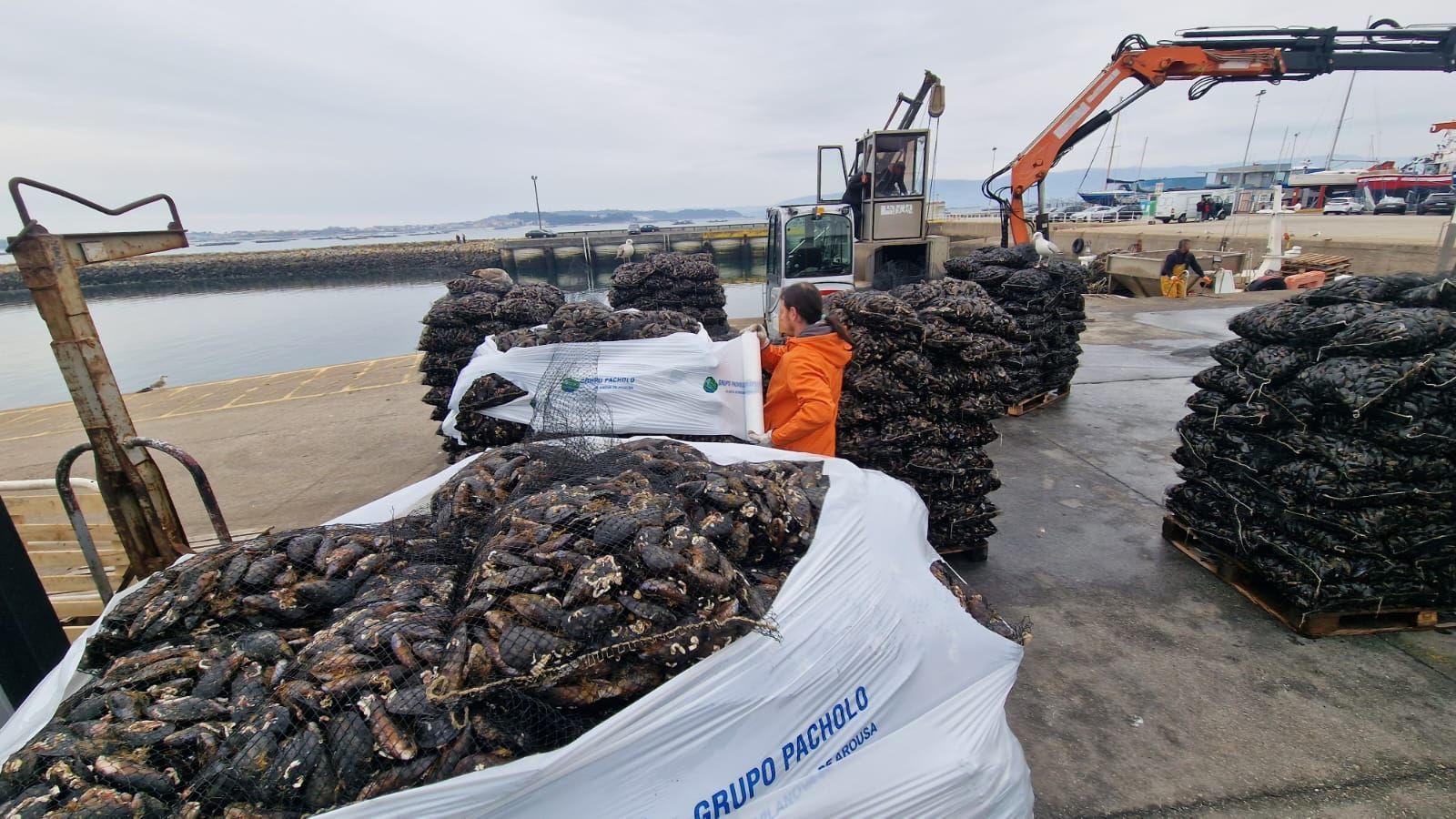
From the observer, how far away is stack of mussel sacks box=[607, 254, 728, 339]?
6.57 meters

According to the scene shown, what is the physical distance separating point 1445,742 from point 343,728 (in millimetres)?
4060

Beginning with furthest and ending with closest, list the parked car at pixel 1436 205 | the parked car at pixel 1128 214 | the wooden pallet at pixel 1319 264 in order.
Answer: the parked car at pixel 1128 214 → the parked car at pixel 1436 205 → the wooden pallet at pixel 1319 264

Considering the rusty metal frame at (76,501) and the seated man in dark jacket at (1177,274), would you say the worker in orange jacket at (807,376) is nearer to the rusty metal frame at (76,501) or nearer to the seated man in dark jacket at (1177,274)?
the rusty metal frame at (76,501)

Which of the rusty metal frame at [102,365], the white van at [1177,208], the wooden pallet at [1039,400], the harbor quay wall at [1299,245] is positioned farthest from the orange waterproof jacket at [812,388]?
the white van at [1177,208]

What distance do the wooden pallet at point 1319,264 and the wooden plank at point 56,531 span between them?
2048 centimetres

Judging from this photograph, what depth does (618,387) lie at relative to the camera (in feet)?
11.7

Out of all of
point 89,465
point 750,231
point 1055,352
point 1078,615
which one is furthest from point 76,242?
point 750,231

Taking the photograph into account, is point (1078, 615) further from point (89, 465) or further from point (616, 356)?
point (89, 465)

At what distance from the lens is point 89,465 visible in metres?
7.13

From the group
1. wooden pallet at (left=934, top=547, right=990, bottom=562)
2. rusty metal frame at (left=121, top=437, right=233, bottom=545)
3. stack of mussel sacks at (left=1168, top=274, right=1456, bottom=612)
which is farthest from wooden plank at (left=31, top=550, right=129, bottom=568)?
stack of mussel sacks at (left=1168, top=274, right=1456, bottom=612)

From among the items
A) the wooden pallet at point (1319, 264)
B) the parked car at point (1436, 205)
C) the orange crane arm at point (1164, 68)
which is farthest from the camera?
the parked car at point (1436, 205)

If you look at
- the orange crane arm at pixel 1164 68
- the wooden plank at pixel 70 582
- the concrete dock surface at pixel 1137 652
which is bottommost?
the concrete dock surface at pixel 1137 652

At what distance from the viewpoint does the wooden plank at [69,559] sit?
10.7 ft

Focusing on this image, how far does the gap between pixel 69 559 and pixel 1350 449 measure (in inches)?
268
